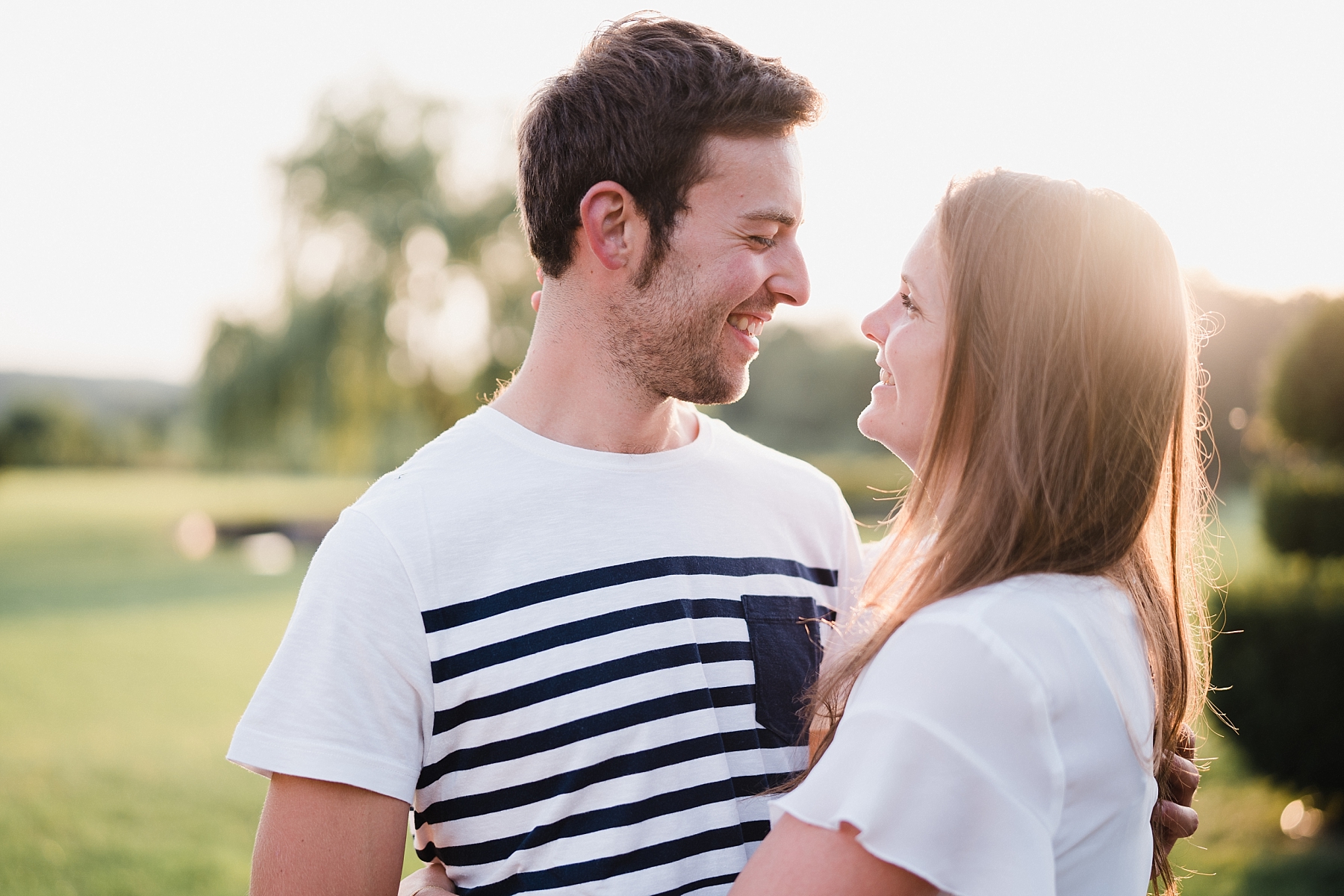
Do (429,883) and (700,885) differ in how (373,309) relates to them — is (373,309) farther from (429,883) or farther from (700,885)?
(700,885)

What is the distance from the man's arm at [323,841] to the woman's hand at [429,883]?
0.43ft

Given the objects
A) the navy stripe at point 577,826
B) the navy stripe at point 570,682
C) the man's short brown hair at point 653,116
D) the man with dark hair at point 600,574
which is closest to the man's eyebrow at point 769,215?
the man with dark hair at point 600,574

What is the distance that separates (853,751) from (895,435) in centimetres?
65

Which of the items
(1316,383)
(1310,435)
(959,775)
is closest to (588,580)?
(959,775)

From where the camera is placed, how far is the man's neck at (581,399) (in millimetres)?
1963

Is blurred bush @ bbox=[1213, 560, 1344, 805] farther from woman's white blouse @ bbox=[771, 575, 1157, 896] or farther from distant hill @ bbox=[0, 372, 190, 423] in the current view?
distant hill @ bbox=[0, 372, 190, 423]

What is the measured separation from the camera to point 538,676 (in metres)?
1.74

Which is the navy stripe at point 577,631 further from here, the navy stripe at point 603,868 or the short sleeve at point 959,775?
the short sleeve at point 959,775

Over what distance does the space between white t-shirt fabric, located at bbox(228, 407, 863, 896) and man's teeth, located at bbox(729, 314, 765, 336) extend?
37 centimetres

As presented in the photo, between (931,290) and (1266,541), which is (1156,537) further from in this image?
(1266,541)

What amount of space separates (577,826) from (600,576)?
0.43 metres

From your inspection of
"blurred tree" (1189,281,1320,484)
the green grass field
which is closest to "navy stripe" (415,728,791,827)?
the green grass field

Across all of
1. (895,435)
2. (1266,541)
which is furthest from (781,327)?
(895,435)

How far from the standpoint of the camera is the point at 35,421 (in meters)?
29.8
